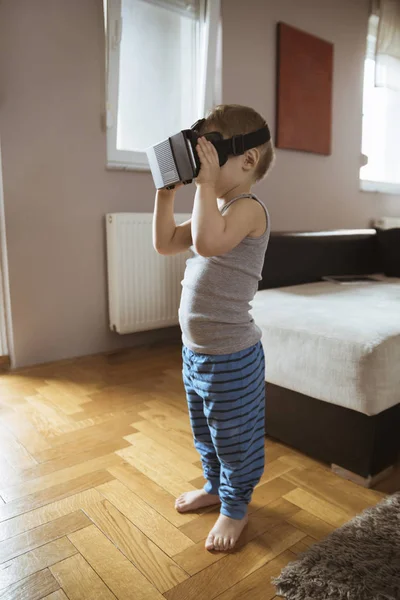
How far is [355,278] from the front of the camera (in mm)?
2178

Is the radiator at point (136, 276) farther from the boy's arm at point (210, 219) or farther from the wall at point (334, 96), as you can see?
the boy's arm at point (210, 219)

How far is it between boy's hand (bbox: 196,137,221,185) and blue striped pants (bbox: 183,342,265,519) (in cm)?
35

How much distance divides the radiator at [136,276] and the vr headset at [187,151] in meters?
1.33

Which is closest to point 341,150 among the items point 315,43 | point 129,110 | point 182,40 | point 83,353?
point 315,43

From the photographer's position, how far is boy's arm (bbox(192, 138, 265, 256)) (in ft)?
2.77

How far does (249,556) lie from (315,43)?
3.06 m

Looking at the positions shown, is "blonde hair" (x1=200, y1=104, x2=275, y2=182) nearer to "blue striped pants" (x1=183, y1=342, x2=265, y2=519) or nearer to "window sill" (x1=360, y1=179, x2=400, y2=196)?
"blue striped pants" (x1=183, y1=342, x2=265, y2=519)

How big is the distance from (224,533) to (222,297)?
504mm

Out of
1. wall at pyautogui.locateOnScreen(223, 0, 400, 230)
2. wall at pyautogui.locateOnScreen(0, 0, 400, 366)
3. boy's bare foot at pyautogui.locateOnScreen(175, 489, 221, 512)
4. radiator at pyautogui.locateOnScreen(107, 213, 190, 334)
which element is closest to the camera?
boy's bare foot at pyautogui.locateOnScreen(175, 489, 221, 512)

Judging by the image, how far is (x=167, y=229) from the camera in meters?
1.05

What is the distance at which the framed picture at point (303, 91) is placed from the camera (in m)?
2.87

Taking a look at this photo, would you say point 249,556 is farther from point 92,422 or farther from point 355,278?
point 355,278

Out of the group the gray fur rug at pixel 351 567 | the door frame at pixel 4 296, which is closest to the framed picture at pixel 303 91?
the door frame at pixel 4 296

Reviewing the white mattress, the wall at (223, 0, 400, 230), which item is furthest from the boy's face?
the wall at (223, 0, 400, 230)
